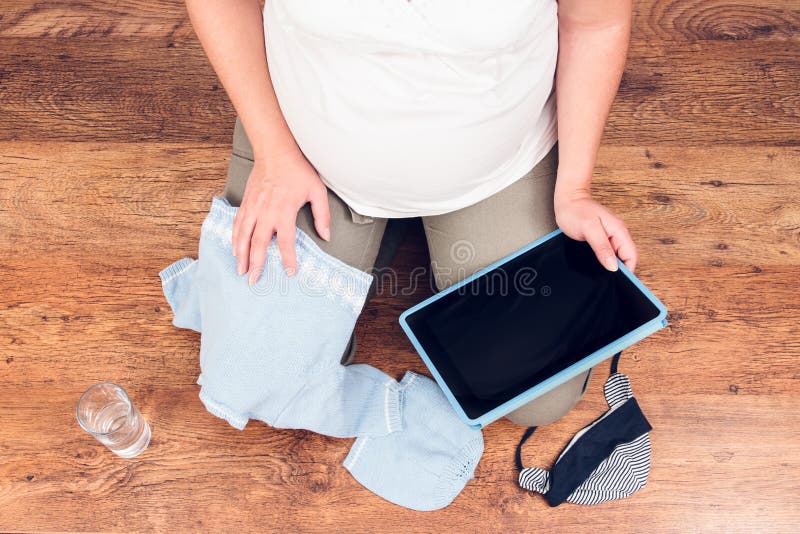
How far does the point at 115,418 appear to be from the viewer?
0.97 meters

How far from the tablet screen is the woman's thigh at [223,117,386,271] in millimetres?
127

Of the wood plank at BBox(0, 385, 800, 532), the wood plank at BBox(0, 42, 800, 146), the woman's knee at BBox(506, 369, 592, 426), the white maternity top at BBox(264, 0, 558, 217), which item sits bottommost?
the wood plank at BBox(0, 385, 800, 532)

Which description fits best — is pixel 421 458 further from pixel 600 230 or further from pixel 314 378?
pixel 600 230

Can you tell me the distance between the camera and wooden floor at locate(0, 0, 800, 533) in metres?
0.94

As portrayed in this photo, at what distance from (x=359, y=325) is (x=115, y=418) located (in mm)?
417

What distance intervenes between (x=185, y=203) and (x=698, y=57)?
1068mm

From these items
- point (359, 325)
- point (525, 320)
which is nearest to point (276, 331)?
point (359, 325)

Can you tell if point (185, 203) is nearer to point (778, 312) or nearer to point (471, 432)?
point (471, 432)

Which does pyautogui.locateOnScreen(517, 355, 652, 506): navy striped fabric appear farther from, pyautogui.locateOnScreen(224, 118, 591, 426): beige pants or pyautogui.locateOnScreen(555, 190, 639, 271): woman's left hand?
pyautogui.locateOnScreen(555, 190, 639, 271): woman's left hand

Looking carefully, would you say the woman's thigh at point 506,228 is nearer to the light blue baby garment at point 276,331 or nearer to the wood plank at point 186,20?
the light blue baby garment at point 276,331

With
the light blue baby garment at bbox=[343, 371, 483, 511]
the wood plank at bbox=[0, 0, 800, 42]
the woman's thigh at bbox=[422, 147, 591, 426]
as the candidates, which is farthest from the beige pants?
the wood plank at bbox=[0, 0, 800, 42]

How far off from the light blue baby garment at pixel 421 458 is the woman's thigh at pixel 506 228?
12 centimetres

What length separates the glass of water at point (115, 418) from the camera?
93cm

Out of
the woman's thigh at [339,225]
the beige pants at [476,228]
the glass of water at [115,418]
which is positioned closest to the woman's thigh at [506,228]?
the beige pants at [476,228]
